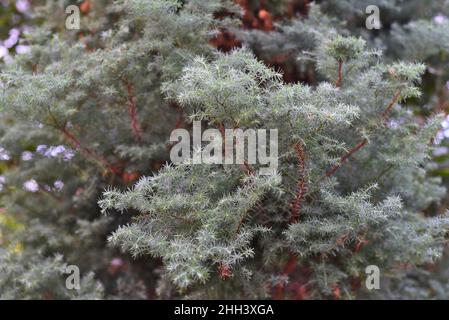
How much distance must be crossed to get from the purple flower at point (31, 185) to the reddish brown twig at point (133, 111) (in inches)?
26.3

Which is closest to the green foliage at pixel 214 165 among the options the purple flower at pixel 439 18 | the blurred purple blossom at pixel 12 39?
the purple flower at pixel 439 18

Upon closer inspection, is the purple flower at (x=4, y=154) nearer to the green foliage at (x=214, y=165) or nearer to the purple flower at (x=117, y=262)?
the green foliage at (x=214, y=165)

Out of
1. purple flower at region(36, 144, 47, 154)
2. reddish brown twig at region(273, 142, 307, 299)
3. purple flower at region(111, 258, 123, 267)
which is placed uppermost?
purple flower at region(36, 144, 47, 154)

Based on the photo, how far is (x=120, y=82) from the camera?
2.27 meters

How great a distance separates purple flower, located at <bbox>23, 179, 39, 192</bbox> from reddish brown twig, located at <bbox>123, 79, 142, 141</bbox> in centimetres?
67

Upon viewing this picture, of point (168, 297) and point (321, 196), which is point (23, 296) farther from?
point (321, 196)

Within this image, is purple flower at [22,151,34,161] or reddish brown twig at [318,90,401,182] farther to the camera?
purple flower at [22,151,34,161]

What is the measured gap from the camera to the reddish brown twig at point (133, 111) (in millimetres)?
2279

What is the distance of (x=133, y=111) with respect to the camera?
238 centimetres

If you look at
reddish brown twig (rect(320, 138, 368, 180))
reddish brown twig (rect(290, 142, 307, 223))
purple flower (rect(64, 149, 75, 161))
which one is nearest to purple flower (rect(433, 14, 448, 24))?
reddish brown twig (rect(320, 138, 368, 180))

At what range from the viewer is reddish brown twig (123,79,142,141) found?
2.28 meters

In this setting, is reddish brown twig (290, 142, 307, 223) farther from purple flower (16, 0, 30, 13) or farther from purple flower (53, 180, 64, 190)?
purple flower (16, 0, 30, 13)

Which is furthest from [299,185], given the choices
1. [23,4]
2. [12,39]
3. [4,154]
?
[23,4]
